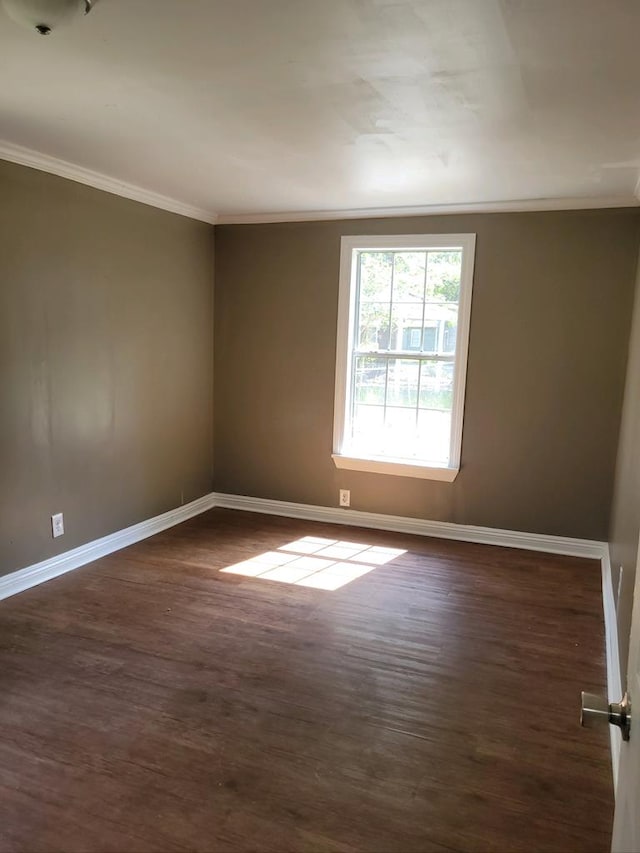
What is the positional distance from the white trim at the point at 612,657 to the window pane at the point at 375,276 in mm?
2356

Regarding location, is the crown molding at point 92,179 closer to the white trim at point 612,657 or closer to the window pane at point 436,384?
the window pane at point 436,384

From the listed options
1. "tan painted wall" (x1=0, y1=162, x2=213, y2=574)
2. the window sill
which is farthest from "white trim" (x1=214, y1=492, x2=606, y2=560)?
"tan painted wall" (x1=0, y1=162, x2=213, y2=574)

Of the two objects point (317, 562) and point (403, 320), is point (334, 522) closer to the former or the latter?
point (317, 562)

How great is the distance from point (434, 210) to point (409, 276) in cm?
48

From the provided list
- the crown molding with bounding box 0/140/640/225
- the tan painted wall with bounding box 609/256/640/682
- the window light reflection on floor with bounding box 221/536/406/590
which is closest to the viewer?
the tan painted wall with bounding box 609/256/640/682

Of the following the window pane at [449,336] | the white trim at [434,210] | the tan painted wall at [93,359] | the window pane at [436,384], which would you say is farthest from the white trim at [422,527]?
the white trim at [434,210]

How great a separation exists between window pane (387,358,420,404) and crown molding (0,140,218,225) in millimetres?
1848

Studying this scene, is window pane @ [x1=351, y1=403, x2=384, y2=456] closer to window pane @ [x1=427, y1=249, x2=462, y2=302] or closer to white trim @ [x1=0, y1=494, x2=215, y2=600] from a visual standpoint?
window pane @ [x1=427, y1=249, x2=462, y2=302]

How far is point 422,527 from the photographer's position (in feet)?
14.5

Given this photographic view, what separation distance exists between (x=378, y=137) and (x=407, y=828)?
8.55 feet

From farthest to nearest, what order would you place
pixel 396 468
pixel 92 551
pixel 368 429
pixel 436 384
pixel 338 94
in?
pixel 368 429, pixel 396 468, pixel 436 384, pixel 92 551, pixel 338 94

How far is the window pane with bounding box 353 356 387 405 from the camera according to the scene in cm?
446

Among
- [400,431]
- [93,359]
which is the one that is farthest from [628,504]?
[93,359]

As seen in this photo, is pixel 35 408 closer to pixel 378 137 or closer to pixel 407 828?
pixel 378 137
